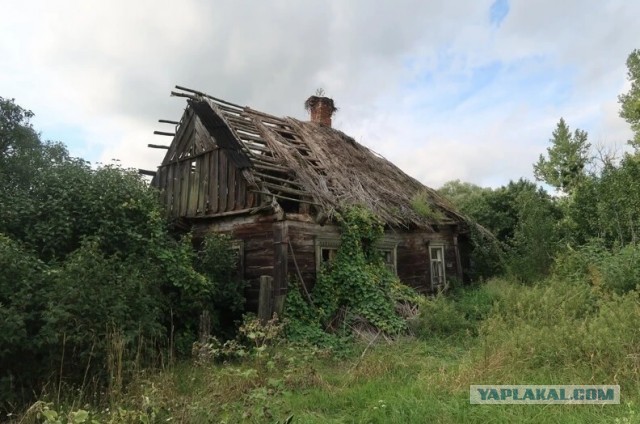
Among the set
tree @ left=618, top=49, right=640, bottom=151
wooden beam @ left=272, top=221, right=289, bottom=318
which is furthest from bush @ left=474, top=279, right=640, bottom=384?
tree @ left=618, top=49, right=640, bottom=151

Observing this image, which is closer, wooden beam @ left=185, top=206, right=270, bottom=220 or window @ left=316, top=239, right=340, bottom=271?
wooden beam @ left=185, top=206, right=270, bottom=220

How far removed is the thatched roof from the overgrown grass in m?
4.01

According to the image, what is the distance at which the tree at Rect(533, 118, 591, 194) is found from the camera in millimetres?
26828

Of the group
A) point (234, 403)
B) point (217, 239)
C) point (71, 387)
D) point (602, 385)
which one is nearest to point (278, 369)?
point (234, 403)

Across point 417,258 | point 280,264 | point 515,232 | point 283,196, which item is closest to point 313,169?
point 283,196

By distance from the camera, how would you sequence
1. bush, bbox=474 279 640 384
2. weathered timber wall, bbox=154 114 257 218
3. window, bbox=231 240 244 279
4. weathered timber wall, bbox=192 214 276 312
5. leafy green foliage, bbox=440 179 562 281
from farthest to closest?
leafy green foliage, bbox=440 179 562 281 < weathered timber wall, bbox=154 114 257 218 < window, bbox=231 240 244 279 < weathered timber wall, bbox=192 214 276 312 < bush, bbox=474 279 640 384

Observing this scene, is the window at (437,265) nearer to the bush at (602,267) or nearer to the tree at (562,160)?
the bush at (602,267)

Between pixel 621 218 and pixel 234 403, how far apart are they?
40.1ft

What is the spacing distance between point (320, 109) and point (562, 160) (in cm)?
1829

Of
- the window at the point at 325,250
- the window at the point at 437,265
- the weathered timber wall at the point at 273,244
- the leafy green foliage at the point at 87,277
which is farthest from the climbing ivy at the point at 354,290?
the window at the point at 437,265

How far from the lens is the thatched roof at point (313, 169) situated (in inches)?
408

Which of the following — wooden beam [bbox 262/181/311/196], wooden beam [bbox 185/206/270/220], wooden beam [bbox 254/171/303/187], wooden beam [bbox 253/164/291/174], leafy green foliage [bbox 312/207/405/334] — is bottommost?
leafy green foliage [bbox 312/207/405/334]

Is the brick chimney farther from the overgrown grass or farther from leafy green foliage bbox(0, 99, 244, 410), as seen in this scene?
the overgrown grass

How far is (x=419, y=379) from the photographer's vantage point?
5.80m
